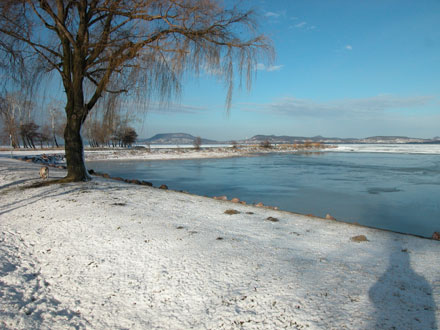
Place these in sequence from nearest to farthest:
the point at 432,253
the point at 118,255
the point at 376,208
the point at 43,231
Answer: the point at 118,255
the point at 432,253
the point at 43,231
the point at 376,208

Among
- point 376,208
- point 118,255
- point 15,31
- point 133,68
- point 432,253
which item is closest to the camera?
point 118,255

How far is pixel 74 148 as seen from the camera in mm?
7090

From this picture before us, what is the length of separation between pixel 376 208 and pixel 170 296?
22.7 feet

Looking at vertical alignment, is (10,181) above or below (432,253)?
above

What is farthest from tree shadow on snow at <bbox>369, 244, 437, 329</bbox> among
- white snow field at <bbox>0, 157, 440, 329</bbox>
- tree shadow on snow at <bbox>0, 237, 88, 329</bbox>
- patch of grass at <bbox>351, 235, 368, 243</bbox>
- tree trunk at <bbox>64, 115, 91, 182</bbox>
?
tree trunk at <bbox>64, 115, 91, 182</bbox>

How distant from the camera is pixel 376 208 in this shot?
25.3 feet

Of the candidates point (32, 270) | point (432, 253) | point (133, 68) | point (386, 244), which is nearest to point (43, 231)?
point (32, 270)

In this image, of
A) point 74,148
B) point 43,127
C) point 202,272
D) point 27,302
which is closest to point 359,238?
point 202,272

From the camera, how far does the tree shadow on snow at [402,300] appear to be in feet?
7.35

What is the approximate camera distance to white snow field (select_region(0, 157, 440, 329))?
2361 mm

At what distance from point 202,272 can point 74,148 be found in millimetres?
5560

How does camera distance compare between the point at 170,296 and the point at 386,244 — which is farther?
the point at 386,244

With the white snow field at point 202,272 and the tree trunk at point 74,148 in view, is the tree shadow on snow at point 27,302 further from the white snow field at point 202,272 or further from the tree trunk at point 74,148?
the tree trunk at point 74,148

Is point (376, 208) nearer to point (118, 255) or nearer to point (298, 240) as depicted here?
point (298, 240)
